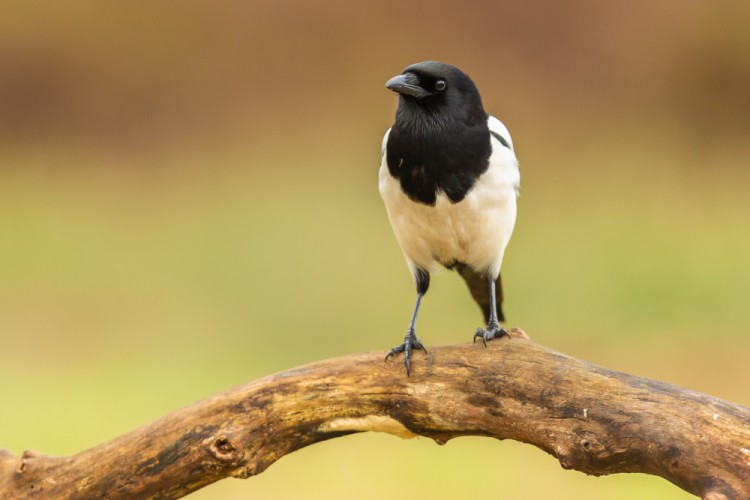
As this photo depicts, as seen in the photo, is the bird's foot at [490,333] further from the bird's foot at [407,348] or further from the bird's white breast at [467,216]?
the bird's white breast at [467,216]

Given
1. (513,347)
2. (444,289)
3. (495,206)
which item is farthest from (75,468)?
(444,289)

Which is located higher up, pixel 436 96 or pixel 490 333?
pixel 436 96

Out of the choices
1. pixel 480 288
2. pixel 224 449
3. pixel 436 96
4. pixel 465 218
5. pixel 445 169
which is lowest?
pixel 224 449

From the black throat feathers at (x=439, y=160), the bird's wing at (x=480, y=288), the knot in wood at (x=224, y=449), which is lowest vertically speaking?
the knot in wood at (x=224, y=449)

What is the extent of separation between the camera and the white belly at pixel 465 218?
240 cm

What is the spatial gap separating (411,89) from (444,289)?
2172 mm

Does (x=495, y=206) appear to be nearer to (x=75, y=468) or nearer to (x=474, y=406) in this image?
(x=474, y=406)

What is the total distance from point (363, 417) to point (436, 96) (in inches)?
34.0

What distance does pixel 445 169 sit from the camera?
2.35 metres

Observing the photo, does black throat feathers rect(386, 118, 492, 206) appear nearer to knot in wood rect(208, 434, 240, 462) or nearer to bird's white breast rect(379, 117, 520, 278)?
bird's white breast rect(379, 117, 520, 278)

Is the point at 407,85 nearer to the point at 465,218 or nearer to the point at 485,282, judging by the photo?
the point at 465,218

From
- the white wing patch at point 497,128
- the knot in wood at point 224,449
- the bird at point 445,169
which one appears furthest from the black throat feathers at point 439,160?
the knot in wood at point 224,449

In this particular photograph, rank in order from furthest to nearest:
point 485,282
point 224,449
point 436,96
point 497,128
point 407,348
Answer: point 485,282 < point 497,128 < point 436,96 < point 407,348 < point 224,449

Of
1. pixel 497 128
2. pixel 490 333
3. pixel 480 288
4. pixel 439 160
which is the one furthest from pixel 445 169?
pixel 480 288
